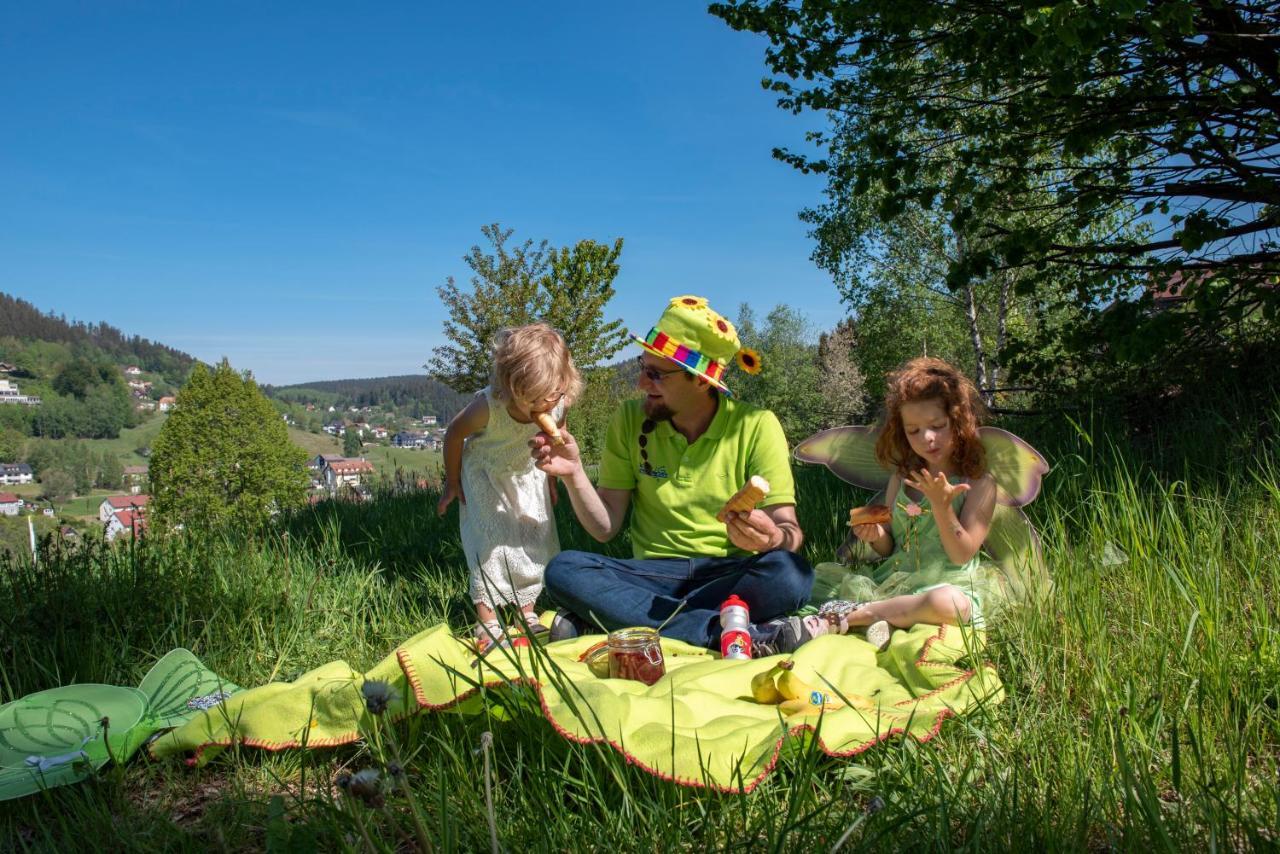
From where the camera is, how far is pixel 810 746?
143 cm

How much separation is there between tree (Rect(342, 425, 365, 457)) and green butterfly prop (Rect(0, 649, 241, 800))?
3786 inches

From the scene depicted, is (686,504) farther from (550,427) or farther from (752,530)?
(550,427)

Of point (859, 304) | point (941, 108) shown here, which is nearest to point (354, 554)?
point (941, 108)

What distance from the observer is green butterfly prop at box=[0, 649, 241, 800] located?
2.20 m

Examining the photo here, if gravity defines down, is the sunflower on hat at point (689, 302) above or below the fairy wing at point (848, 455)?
above

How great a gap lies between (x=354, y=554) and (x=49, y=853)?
3571mm

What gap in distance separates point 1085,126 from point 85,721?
196 inches

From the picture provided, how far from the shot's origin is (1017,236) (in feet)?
14.7

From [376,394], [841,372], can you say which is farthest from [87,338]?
[841,372]

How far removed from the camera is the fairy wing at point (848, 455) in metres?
3.94

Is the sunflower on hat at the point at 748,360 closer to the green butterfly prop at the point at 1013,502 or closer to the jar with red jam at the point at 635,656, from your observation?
the green butterfly prop at the point at 1013,502

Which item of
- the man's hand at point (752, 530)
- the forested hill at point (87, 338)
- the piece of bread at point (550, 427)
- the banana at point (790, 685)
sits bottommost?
the banana at point (790, 685)

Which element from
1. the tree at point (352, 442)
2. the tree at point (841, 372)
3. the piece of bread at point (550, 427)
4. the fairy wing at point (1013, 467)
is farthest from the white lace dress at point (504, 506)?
the tree at point (352, 442)

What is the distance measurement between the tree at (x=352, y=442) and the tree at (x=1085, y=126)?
95.1 meters
